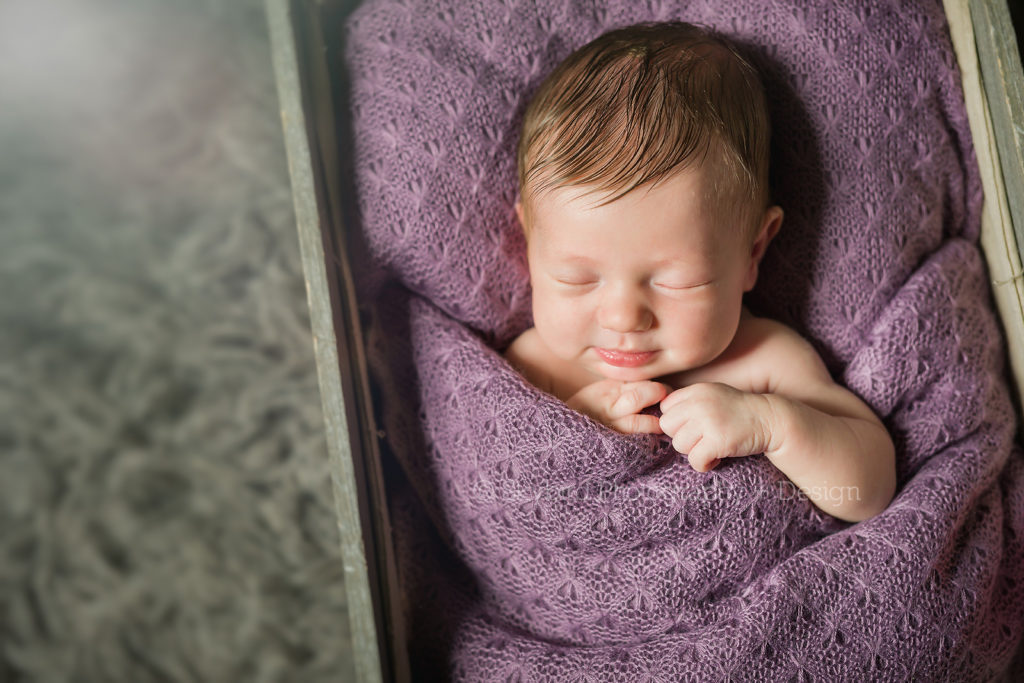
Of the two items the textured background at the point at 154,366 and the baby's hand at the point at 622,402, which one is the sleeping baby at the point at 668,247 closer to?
the baby's hand at the point at 622,402

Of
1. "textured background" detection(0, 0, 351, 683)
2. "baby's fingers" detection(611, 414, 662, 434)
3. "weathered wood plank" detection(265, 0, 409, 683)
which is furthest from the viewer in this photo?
"textured background" detection(0, 0, 351, 683)

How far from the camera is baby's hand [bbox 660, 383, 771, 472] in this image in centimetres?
96

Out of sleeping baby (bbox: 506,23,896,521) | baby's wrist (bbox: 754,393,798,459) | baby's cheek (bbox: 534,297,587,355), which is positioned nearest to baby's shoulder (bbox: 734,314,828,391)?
sleeping baby (bbox: 506,23,896,521)

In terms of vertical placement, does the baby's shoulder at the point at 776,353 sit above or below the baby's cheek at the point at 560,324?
below

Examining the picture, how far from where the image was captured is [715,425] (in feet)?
3.16

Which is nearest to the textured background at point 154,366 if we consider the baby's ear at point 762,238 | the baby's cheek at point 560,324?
the baby's cheek at point 560,324

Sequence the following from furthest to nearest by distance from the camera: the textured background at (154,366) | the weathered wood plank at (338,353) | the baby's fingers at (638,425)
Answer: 1. the textured background at (154,366)
2. the baby's fingers at (638,425)
3. the weathered wood plank at (338,353)

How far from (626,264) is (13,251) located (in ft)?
4.25

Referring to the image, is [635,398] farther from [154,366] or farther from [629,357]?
[154,366]

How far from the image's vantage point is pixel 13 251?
157 cm

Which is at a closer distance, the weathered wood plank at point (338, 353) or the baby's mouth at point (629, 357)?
the weathered wood plank at point (338, 353)

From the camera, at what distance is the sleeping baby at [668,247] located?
946mm

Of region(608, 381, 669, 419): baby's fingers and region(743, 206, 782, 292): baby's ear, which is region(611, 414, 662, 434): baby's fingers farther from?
region(743, 206, 782, 292): baby's ear

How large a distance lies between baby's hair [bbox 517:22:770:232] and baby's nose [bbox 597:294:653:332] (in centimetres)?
13
